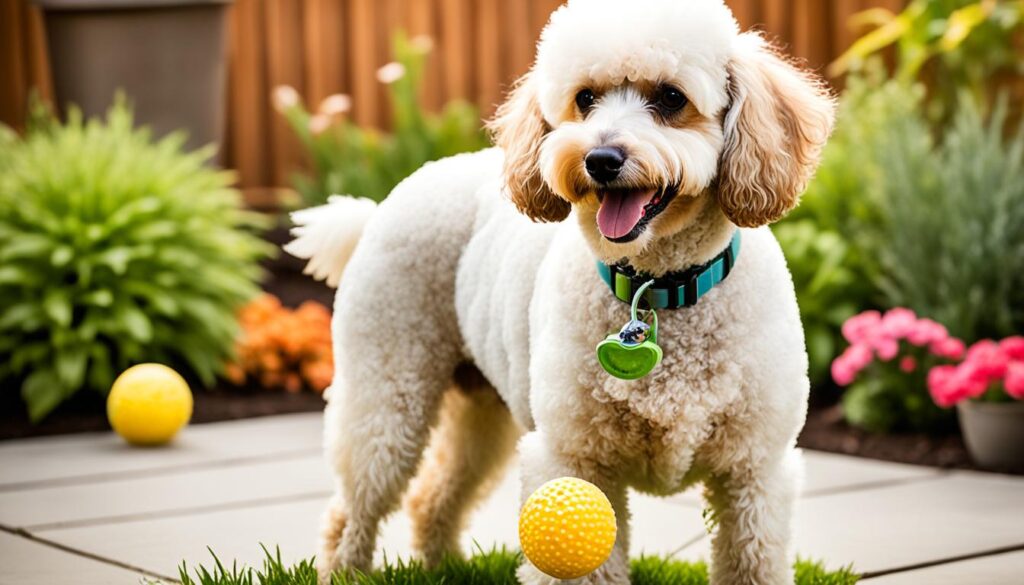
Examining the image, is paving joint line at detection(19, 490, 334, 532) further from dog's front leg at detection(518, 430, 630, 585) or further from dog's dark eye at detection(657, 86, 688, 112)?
dog's dark eye at detection(657, 86, 688, 112)

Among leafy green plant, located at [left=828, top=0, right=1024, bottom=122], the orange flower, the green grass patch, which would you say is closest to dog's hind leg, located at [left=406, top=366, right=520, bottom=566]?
the green grass patch

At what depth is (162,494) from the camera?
4766 mm

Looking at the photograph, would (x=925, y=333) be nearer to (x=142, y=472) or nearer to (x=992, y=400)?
(x=992, y=400)

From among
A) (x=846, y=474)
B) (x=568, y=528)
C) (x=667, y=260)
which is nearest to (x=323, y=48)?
(x=846, y=474)

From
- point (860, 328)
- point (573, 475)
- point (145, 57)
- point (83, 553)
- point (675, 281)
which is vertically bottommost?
point (83, 553)

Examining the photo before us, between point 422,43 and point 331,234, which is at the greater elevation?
point 422,43

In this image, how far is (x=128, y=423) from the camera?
5523 mm

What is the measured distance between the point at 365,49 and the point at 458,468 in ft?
19.6

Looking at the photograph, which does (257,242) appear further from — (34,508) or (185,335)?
(34,508)

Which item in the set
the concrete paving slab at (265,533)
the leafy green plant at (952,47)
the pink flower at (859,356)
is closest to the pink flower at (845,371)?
the pink flower at (859,356)

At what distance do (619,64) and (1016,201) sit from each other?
3406 mm

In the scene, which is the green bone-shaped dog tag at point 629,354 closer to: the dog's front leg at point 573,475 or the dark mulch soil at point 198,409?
the dog's front leg at point 573,475

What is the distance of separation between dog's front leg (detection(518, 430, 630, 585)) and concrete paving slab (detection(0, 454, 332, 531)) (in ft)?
6.20

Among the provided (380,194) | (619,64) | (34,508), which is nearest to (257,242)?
(380,194)
